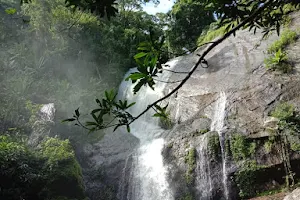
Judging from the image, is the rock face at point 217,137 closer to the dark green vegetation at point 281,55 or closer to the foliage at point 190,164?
the foliage at point 190,164

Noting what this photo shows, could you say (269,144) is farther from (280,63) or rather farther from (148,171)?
(148,171)

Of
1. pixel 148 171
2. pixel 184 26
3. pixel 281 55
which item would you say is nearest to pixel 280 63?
pixel 281 55

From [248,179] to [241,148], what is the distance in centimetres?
89

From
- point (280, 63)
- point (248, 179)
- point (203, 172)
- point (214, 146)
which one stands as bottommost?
point (248, 179)

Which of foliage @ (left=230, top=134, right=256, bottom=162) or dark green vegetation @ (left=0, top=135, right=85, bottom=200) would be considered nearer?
foliage @ (left=230, top=134, right=256, bottom=162)

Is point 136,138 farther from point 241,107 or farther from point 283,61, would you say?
point 283,61

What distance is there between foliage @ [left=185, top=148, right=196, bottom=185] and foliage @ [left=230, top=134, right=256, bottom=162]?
121cm

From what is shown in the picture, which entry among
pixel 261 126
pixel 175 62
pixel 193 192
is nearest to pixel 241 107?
pixel 261 126

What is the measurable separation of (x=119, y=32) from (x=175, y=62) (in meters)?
5.21

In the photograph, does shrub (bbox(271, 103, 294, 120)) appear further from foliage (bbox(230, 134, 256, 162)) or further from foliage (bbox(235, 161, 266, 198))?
foliage (bbox(235, 161, 266, 198))

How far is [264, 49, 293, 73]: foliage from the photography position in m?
9.95

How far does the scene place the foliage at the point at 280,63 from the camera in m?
9.95

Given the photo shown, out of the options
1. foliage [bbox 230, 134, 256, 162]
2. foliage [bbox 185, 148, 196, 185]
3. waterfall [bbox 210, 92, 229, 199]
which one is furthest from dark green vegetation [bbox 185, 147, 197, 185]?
foliage [bbox 230, 134, 256, 162]

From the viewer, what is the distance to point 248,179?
7.97m
